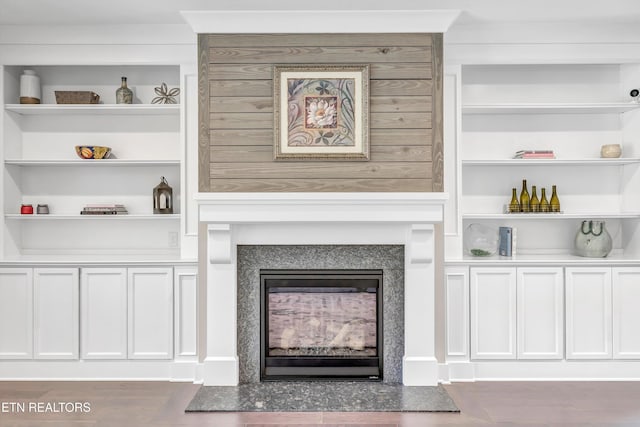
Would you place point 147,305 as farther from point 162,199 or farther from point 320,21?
point 320,21

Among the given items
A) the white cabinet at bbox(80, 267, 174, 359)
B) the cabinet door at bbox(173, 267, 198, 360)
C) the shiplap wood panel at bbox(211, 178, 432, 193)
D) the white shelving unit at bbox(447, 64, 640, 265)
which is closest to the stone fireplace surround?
the cabinet door at bbox(173, 267, 198, 360)

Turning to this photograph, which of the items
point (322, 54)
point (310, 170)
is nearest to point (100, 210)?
point (310, 170)

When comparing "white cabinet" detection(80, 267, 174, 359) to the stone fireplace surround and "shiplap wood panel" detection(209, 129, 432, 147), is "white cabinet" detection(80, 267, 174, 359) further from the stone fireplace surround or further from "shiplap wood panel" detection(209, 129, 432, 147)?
"shiplap wood panel" detection(209, 129, 432, 147)

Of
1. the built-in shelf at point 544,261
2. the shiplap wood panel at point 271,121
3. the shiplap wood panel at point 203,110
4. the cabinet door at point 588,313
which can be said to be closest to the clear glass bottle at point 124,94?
the shiplap wood panel at point 203,110

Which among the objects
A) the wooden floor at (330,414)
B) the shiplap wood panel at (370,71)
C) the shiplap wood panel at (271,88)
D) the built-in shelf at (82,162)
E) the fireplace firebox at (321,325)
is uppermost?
the shiplap wood panel at (370,71)

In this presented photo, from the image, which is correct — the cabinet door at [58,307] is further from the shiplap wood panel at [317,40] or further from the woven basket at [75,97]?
the shiplap wood panel at [317,40]

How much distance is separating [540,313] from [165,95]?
10.5 ft

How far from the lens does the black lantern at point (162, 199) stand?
12.2 feet

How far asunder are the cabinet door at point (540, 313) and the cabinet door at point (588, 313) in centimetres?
7

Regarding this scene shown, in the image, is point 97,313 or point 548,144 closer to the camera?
point 97,313

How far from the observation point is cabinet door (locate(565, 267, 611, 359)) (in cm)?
349

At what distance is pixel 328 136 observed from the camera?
3318mm

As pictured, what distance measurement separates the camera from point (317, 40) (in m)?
3.32

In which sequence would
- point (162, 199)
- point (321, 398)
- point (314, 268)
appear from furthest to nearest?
point (162, 199)
point (314, 268)
point (321, 398)
